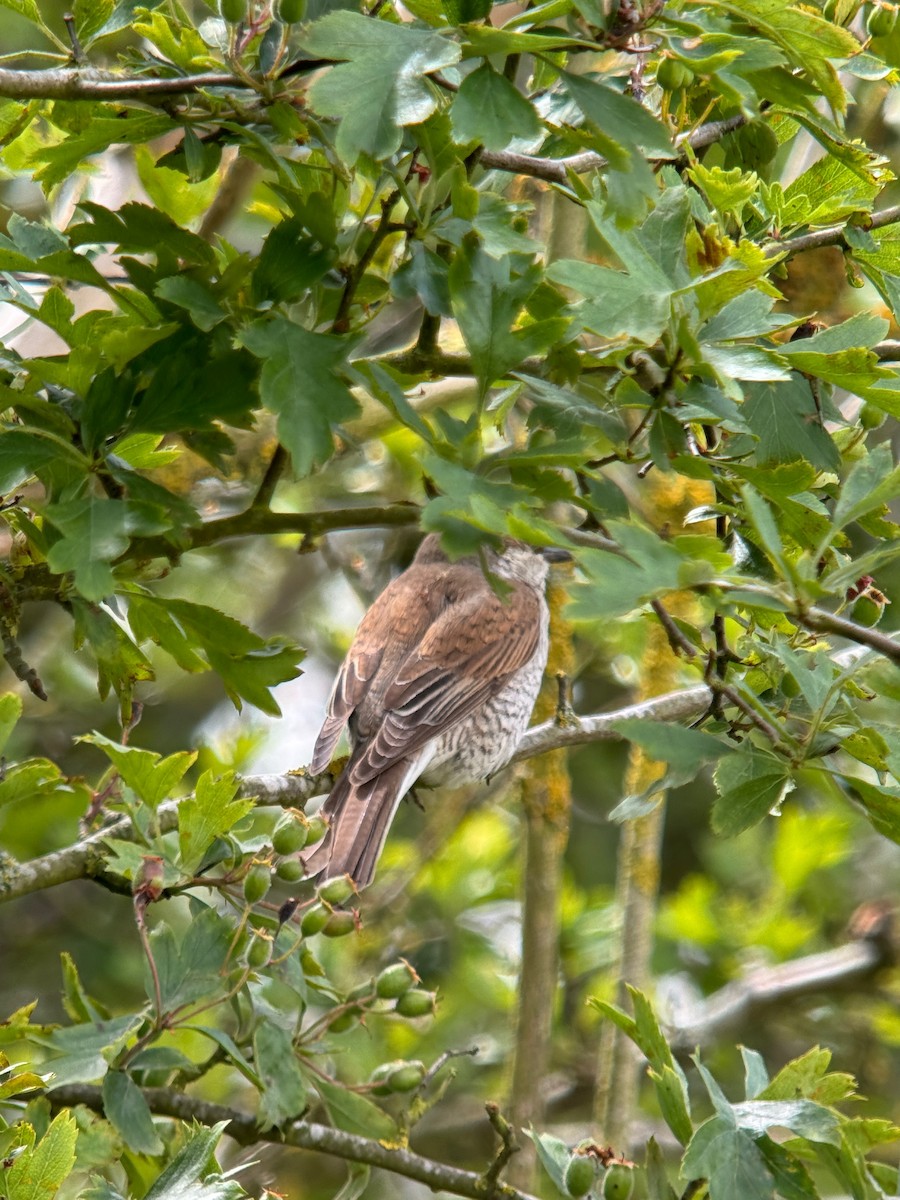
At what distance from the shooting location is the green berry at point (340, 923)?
240cm

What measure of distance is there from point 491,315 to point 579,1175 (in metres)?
1.36

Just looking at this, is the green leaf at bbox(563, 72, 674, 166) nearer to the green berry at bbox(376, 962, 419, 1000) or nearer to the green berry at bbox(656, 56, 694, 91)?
the green berry at bbox(656, 56, 694, 91)

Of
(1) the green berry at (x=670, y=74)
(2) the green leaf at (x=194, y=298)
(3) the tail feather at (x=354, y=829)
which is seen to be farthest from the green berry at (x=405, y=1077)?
(1) the green berry at (x=670, y=74)

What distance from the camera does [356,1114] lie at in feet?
8.65

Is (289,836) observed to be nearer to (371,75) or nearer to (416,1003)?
(416,1003)

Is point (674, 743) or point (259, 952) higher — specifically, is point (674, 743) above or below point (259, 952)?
above

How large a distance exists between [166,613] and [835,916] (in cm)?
454

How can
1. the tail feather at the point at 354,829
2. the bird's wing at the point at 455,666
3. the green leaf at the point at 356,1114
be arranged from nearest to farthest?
the green leaf at the point at 356,1114, the tail feather at the point at 354,829, the bird's wing at the point at 455,666

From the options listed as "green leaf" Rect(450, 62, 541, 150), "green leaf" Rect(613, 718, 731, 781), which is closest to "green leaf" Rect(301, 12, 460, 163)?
"green leaf" Rect(450, 62, 541, 150)

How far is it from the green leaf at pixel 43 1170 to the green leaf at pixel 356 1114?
0.75 m

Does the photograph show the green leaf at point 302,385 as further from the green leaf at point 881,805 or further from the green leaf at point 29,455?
the green leaf at point 881,805

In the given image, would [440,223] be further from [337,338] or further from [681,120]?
[681,120]

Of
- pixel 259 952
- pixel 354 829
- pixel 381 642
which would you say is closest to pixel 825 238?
pixel 259 952

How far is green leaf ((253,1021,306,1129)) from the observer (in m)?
2.36
